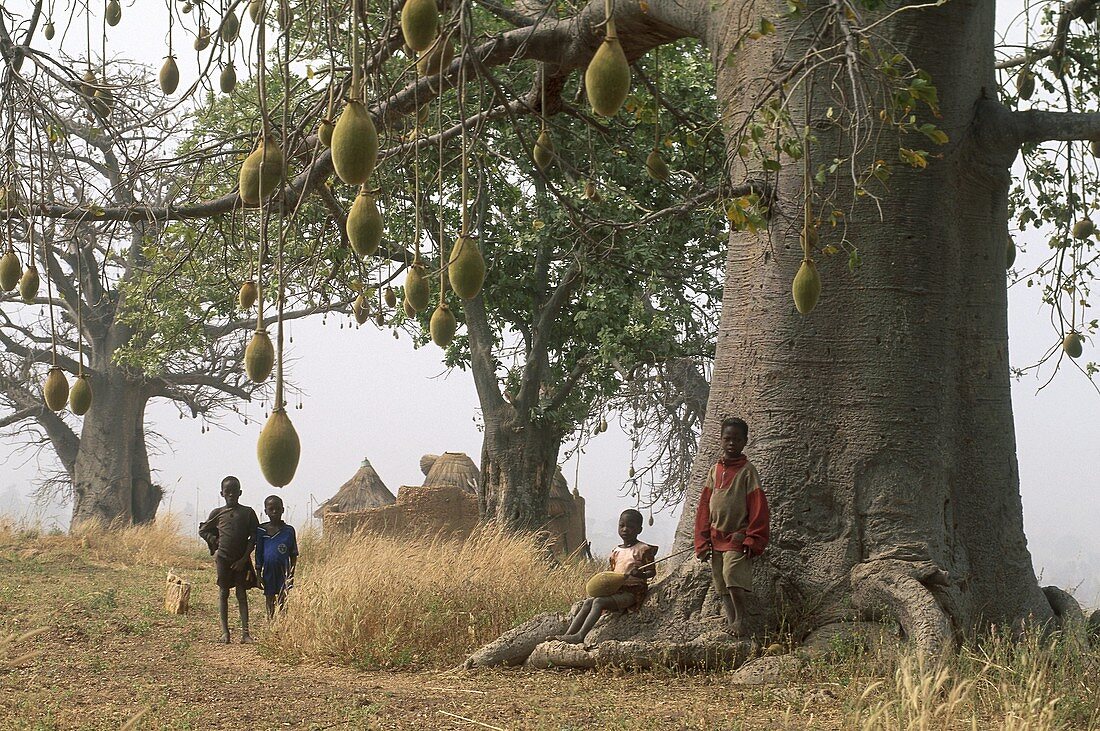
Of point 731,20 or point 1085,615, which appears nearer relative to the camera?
point 731,20

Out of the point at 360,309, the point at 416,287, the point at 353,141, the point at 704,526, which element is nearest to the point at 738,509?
the point at 704,526

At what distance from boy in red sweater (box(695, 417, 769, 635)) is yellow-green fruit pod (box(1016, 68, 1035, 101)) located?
2571 millimetres

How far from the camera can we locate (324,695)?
5.18 meters

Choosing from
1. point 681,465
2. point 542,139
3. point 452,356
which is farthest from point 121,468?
point 542,139

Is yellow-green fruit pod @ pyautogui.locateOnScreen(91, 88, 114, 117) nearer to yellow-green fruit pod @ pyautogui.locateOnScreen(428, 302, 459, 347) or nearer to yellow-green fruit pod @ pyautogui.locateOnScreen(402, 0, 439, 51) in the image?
yellow-green fruit pod @ pyautogui.locateOnScreen(428, 302, 459, 347)

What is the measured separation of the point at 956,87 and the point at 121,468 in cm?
1686

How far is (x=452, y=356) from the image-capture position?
12406 millimetres

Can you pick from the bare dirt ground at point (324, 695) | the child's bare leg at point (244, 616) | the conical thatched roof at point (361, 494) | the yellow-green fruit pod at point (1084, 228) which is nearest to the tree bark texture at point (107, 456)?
the conical thatched roof at point (361, 494)

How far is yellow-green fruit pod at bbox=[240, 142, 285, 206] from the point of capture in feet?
4.94

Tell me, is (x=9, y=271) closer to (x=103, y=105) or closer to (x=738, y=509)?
(x=103, y=105)

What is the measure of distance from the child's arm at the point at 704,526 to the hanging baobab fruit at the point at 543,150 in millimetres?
2784

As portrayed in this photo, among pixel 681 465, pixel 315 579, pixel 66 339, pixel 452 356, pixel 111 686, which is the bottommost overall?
pixel 111 686

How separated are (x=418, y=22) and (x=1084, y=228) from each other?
508 cm

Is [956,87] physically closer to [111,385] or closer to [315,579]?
[315,579]
